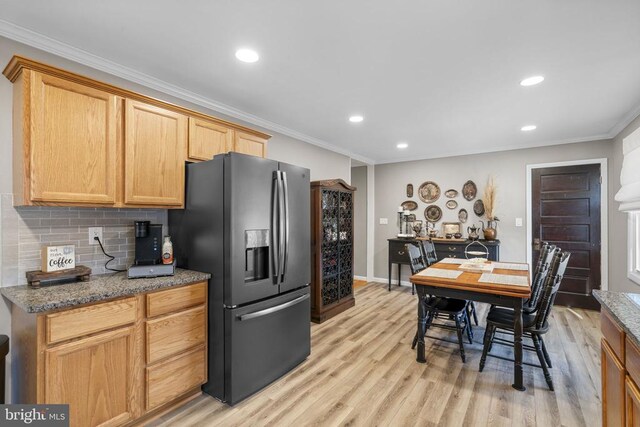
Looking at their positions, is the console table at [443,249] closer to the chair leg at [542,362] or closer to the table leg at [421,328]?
the table leg at [421,328]

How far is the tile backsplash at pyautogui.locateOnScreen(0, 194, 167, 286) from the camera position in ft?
6.01

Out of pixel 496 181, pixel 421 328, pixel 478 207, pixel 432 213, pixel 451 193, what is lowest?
pixel 421 328

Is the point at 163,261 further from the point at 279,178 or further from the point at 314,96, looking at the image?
the point at 314,96

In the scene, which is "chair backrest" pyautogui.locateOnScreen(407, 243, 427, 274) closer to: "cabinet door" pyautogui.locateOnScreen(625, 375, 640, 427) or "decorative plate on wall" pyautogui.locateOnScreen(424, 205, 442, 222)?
"cabinet door" pyautogui.locateOnScreen(625, 375, 640, 427)

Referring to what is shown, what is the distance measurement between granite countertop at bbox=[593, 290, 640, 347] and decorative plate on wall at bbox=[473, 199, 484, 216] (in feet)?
11.4

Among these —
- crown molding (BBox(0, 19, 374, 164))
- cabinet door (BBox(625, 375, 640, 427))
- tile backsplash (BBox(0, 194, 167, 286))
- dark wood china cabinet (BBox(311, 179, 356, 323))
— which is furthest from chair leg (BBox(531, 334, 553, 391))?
crown molding (BBox(0, 19, 374, 164))

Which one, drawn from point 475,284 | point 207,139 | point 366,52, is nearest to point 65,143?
point 207,139

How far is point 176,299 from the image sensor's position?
2031 mm

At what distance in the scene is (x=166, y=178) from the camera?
7.53 ft

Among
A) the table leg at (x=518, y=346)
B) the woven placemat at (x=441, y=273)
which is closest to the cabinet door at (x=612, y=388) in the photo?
the table leg at (x=518, y=346)

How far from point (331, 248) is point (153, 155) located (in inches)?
97.2

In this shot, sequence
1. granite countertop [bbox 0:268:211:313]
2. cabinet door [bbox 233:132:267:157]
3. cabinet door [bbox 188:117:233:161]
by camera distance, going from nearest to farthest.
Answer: granite countertop [bbox 0:268:211:313] → cabinet door [bbox 188:117:233:161] → cabinet door [bbox 233:132:267:157]

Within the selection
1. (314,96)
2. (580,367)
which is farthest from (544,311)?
(314,96)

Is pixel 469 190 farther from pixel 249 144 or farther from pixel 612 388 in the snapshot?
pixel 612 388
